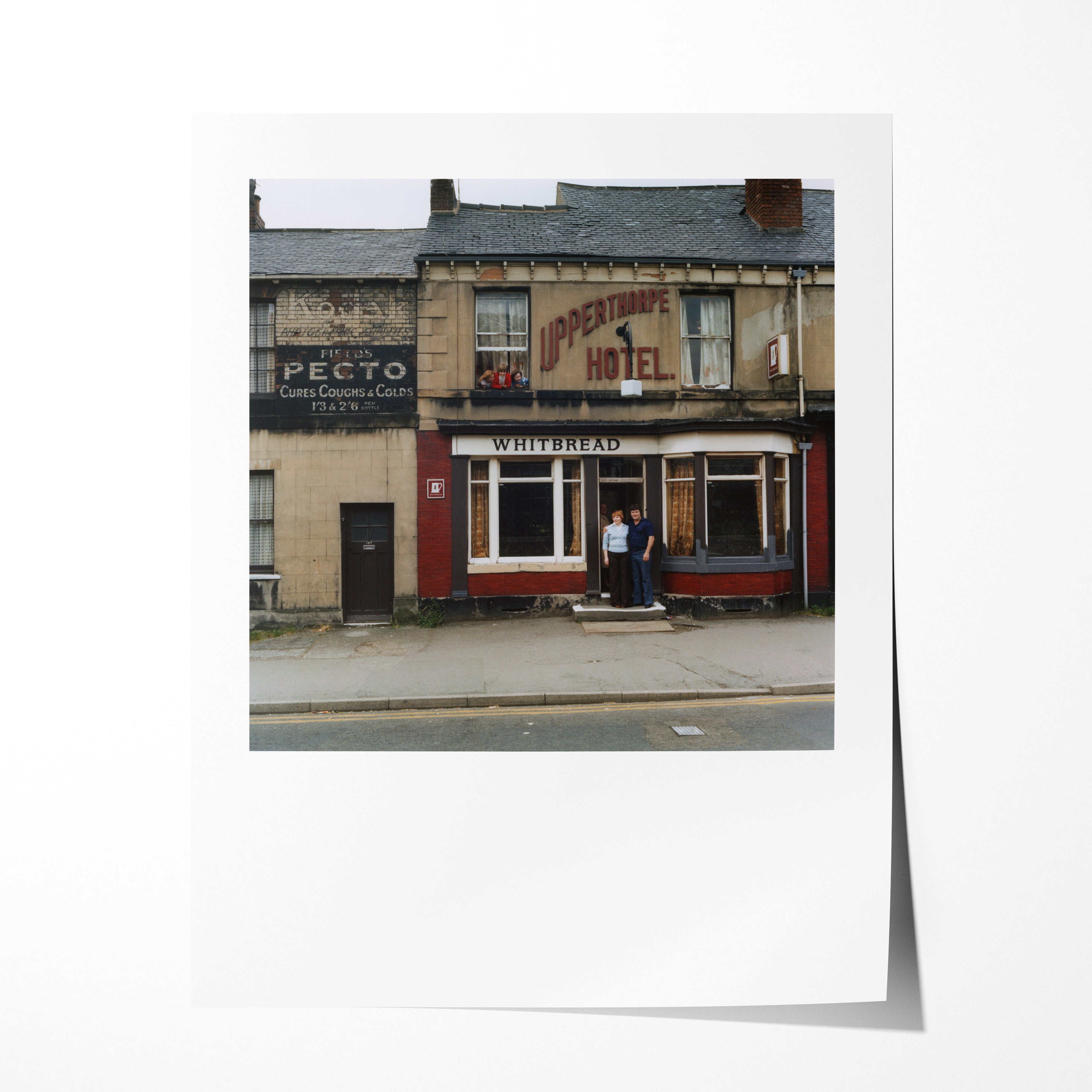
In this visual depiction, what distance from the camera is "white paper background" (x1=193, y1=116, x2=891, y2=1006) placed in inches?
138

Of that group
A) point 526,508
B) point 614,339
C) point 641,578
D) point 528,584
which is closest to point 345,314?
point 526,508

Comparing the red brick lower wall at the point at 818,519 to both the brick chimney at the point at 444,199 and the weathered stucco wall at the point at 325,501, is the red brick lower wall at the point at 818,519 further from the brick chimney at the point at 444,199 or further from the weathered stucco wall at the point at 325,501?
the brick chimney at the point at 444,199

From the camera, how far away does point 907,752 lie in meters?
3.71

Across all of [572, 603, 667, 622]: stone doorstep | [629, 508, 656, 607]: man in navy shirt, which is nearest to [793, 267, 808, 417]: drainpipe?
[629, 508, 656, 607]: man in navy shirt

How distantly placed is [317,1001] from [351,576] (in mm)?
4600

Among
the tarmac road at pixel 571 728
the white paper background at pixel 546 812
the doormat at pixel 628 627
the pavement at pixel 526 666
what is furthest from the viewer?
the doormat at pixel 628 627

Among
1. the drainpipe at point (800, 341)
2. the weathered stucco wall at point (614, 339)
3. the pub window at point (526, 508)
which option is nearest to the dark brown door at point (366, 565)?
the weathered stucco wall at point (614, 339)

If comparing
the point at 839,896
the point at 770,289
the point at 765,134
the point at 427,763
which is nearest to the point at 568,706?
the point at 427,763

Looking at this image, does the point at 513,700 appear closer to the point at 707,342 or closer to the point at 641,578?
the point at 641,578

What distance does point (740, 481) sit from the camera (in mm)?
9398

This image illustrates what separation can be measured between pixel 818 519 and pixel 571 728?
15.5 ft

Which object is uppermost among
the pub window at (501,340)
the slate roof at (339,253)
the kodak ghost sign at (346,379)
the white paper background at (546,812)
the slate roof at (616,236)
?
the slate roof at (616,236)

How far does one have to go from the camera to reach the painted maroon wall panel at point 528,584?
8.94 meters

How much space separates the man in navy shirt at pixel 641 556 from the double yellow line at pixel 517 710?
2.84 meters
